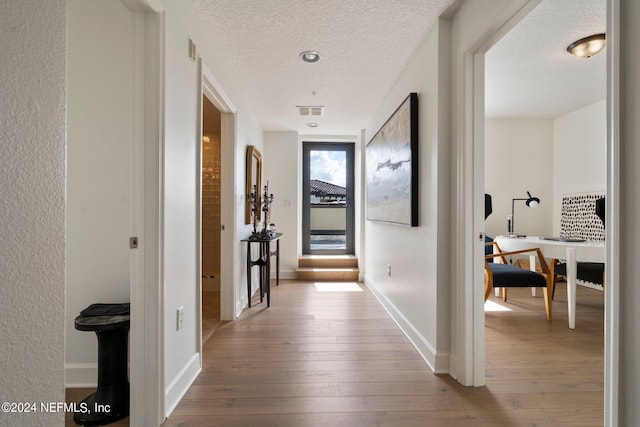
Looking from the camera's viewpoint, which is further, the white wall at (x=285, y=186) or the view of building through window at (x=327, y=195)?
the view of building through window at (x=327, y=195)

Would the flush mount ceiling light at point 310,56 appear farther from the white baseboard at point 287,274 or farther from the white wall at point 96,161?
the white baseboard at point 287,274

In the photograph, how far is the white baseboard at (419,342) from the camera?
→ 2.02m

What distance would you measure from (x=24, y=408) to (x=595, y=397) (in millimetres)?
2496

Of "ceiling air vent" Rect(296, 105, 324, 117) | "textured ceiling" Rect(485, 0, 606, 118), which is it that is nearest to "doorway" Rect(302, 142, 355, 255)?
"ceiling air vent" Rect(296, 105, 324, 117)

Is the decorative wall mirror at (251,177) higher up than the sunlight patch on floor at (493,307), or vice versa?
the decorative wall mirror at (251,177)

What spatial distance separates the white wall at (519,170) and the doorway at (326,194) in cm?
215

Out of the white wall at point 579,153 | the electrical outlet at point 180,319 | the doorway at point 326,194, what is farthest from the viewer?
the doorway at point 326,194

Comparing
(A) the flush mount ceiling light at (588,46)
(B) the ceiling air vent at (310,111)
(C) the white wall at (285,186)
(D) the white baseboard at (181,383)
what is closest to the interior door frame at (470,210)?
(A) the flush mount ceiling light at (588,46)

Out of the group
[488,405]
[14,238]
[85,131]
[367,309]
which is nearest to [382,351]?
[488,405]

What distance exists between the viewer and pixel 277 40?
2.28 metres

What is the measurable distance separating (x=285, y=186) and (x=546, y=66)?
3.50 meters

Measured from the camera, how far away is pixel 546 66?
2.89 m

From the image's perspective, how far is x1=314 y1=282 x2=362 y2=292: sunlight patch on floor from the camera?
4234 millimetres

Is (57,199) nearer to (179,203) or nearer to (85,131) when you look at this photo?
(179,203)
